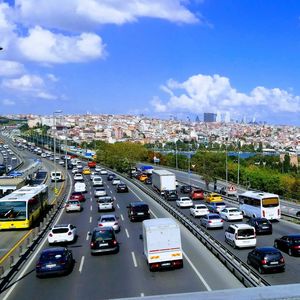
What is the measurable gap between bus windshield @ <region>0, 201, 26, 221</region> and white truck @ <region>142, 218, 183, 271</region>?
14738mm

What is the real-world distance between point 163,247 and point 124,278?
2.17 metres

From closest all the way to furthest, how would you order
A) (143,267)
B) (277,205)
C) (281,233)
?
(143,267) < (281,233) < (277,205)

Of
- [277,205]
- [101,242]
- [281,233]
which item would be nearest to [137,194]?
[277,205]

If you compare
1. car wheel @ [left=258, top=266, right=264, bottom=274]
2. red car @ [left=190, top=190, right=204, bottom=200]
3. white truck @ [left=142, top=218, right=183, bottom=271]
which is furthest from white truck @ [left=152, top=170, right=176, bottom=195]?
car wheel @ [left=258, top=266, right=264, bottom=274]

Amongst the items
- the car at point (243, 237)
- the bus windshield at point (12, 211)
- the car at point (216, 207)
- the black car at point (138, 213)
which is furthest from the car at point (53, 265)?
the car at point (216, 207)

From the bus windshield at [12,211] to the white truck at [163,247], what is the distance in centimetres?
1474

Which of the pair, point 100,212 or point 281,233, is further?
point 100,212

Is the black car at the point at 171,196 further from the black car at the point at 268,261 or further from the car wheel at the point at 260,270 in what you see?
the car wheel at the point at 260,270

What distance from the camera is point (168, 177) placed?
2128 inches

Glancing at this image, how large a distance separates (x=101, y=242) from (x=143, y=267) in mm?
3308

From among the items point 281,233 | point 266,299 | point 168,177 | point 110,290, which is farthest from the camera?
point 168,177

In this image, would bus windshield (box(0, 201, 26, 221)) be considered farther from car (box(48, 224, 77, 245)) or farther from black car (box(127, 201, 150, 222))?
black car (box(127, 201, 150, 222))

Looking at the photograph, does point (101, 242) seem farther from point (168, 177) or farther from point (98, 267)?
point (168, 177)

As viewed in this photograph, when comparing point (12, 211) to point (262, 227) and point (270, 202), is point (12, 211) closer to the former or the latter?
point (262, 227)
